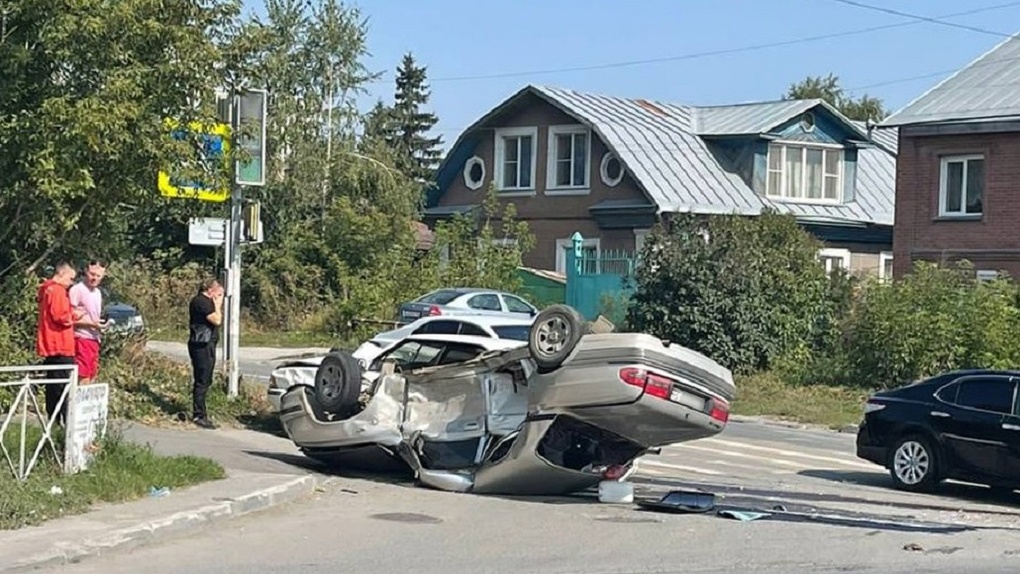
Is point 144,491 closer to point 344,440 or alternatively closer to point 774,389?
point 344,440

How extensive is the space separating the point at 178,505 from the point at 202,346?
619cm

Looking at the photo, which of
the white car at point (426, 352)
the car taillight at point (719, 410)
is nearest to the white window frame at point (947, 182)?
the white car at point (426, 352)

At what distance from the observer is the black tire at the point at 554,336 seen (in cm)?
1384

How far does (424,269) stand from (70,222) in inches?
816

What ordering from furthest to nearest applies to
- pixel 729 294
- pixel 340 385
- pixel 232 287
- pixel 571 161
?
pixel 571 161, pixel 729 294, pixel 232 287, pixel 340 385

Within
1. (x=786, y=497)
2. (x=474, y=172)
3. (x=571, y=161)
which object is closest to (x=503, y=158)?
(x=474, y=172)

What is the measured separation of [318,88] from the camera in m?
48.5

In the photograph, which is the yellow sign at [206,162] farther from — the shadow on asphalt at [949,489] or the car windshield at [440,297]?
the car windshield at [440,297]

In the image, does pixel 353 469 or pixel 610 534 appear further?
pixel 353 469

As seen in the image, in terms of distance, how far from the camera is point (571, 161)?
44.7 m

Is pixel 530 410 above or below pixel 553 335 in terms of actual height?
below

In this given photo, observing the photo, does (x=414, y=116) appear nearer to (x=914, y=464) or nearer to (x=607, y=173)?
(x=607, y=173)

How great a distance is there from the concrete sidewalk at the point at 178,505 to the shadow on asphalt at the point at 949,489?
6224 mm

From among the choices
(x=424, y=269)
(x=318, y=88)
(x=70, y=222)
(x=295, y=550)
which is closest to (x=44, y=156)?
(x=70, y=222)
